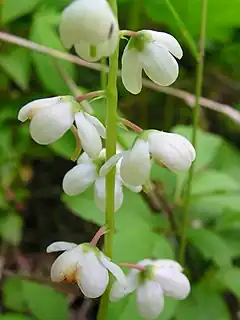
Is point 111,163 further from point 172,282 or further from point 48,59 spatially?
point 48,59

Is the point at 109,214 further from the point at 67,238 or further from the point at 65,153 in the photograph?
the point at 67,238

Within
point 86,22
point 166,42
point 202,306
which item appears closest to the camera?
point 86,22

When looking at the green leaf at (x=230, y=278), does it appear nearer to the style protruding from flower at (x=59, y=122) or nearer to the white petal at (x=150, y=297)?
the white petal at (x=150, y=297)

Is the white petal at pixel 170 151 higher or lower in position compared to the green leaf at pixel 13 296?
higher

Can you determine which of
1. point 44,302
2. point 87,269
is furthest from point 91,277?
point 44,302

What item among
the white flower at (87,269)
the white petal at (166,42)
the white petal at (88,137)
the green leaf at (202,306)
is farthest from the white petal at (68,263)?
the green leaf at (202,306)

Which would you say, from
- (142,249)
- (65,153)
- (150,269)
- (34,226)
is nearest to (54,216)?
(34,226)

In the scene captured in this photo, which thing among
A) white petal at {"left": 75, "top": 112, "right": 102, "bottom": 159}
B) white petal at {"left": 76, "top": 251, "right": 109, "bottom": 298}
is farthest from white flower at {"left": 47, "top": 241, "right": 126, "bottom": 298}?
white petal at {"left": 75, "top": 112, "right": 102, "bottom": 159}
